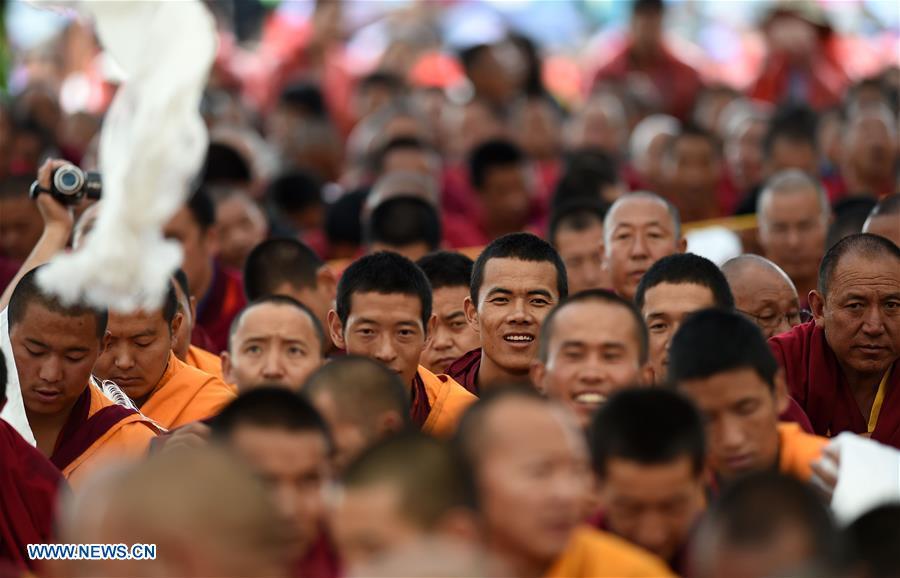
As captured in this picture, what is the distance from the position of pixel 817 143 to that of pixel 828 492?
286 inches

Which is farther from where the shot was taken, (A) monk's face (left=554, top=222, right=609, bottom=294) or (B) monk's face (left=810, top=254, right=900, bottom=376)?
(A) monk's face (left=554, top=222, right=609, bottom=294)

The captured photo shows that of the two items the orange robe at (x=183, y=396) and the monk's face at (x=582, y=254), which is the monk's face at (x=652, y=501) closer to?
the orange robe at (x=183, y=396)

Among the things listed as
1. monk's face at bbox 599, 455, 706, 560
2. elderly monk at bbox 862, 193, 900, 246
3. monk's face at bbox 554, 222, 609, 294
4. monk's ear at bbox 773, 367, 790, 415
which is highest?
elderly monk at bbox 862, 193, 900, 246

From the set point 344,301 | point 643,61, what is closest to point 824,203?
point 344,301

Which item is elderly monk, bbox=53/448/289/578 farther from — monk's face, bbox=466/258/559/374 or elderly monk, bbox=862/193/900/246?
elderly monk, bbox=862/193/900/246

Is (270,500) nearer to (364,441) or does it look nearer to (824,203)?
(364,441)

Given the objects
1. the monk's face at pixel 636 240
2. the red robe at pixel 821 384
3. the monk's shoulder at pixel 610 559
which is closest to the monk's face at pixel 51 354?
the monk's shoulder at pixel 610 559

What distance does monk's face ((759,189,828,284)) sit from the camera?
8414 mm

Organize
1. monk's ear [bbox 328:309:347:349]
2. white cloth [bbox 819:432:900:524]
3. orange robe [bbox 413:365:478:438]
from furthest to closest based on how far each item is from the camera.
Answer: monk's ear [bbox 328:309:347:349] < orange robe [bbox 413:365:478:438] < white cloth [bbox 819:432:900:524]

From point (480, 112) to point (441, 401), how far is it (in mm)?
7666

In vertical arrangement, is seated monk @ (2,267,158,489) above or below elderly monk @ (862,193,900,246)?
below

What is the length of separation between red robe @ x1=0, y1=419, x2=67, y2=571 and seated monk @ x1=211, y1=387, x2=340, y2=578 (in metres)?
0.99

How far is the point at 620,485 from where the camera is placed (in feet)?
15.2

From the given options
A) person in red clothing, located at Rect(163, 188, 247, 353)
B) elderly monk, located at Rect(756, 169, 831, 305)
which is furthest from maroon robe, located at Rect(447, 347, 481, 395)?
elderly monk, located at Rect(756, 169, 831, 305)
